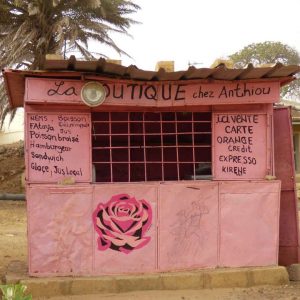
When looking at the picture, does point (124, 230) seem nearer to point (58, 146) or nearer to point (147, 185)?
point (147, 185)

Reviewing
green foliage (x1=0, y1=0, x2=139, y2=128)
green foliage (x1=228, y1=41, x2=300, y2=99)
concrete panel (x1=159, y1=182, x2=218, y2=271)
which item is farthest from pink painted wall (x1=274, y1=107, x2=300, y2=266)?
green foliage (x1=228, y1=41, x2=300, y2=99)

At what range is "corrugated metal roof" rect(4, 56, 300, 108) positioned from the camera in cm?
491

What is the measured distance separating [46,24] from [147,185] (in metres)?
10.7

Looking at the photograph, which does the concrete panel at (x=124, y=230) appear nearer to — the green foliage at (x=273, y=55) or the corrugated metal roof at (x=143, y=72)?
the corrugated metal roof at (x=143, y=72)

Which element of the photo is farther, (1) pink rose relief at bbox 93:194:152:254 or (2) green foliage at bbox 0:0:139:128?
(2) green foliage at bbox 0:0:139:128

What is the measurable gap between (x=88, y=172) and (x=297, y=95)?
29.5 m

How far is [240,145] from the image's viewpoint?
18.1 ft

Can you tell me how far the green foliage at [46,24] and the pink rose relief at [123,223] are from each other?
987cm

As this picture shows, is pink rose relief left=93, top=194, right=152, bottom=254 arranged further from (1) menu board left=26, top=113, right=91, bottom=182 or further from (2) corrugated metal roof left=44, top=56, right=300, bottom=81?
(2) corrugated metal roof left=44, top=56, right=300, bottom=81

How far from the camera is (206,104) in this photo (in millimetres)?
5352

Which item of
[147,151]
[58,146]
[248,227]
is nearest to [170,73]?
[58,146]

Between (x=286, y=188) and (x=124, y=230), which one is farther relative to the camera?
(x=286, y=188)

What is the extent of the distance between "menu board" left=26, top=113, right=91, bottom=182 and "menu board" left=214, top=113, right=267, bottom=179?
4.75ft

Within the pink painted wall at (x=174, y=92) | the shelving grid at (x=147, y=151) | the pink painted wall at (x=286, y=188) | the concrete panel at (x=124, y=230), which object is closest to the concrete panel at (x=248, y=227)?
the pink painted wall at (x=286, y=188)
